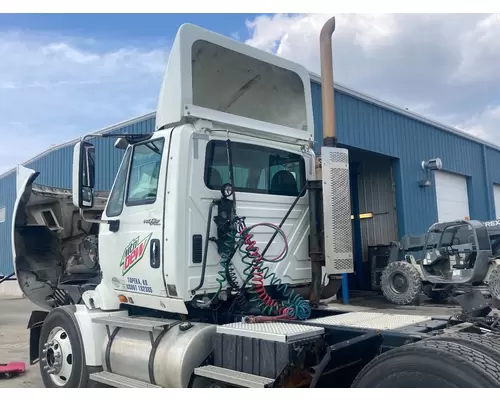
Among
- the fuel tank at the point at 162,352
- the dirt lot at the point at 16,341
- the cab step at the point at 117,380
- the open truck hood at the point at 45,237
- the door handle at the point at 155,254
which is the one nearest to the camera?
the fuel tank at the point at 162,352

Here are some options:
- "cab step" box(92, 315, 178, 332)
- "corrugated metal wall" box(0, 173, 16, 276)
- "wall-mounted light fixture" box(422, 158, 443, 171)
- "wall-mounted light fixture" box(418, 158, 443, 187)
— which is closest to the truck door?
"cab step" box(92, 315, 178, 332)

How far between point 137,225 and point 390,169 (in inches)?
570

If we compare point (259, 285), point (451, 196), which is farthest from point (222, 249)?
point (451, 196)

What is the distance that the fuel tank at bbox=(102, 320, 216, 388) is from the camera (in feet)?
13.8

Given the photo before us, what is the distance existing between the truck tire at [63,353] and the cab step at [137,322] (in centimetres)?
37

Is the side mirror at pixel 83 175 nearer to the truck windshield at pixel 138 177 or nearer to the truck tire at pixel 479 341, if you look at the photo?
the truck windshield at pixel 138 177

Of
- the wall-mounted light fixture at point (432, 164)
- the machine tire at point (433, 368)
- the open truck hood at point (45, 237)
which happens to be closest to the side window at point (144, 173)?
the open truck hood at point (45, 237)

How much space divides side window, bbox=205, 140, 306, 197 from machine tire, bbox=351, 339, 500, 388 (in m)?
2.34

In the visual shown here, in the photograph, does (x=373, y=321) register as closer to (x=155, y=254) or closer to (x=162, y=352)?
(x=162, y=352)

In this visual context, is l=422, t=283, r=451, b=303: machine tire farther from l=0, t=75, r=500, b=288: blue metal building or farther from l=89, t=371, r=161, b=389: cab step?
l=89, t=371, r=161, b=389: cab step

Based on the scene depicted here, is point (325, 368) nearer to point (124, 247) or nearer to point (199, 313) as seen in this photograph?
point (199, 313)

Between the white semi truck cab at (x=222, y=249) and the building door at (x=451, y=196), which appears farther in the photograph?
the building door at (x=451, y=196)

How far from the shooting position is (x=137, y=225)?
5.00 meters

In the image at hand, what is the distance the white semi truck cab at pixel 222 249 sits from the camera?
3.89 meters
